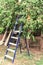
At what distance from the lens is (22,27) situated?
330 inches

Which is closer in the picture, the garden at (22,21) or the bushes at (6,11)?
the garden at (22,21)

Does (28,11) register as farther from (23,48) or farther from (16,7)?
(23,48)

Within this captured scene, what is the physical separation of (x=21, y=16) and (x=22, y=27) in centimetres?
55

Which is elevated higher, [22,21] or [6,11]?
[6,11]

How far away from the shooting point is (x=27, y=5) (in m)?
7.95

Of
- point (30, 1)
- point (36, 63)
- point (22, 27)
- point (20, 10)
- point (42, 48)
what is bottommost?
point (42, 48)

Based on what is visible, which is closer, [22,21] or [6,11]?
[22,21]

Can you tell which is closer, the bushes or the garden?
the garden

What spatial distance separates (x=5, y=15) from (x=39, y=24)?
1992mm

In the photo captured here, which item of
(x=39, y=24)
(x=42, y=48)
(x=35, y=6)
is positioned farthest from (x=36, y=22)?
(x=42, y=48)

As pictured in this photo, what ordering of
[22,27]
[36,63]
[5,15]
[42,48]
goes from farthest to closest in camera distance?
[42,48]
[5,15]
[22,27]
[36,63]

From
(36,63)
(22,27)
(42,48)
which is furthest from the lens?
(42,48)

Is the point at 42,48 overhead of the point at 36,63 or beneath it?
beneath

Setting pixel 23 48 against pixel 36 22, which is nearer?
pixel 36 22
